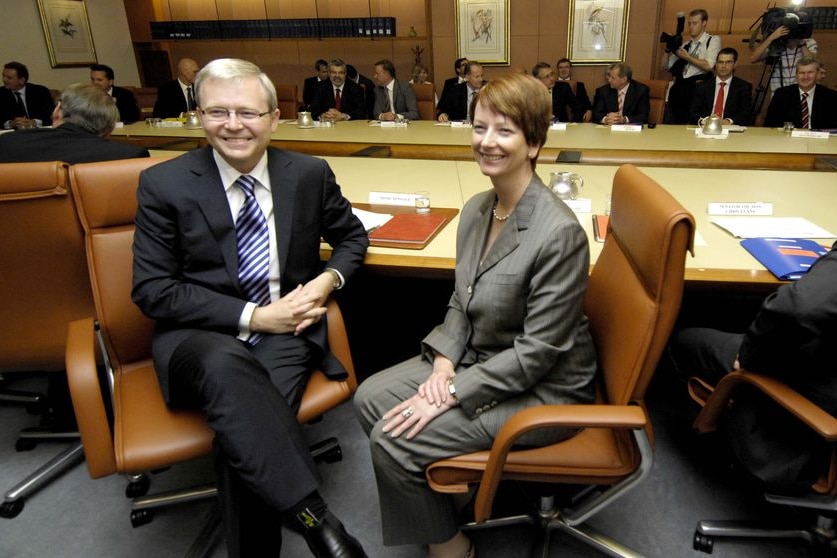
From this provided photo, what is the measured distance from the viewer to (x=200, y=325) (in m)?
1.45

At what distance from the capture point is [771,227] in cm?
177

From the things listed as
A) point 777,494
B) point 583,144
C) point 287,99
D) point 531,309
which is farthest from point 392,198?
point 287,99

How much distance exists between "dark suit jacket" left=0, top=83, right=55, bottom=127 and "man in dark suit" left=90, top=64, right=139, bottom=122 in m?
0.45

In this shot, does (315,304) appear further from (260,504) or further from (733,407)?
(733,407)

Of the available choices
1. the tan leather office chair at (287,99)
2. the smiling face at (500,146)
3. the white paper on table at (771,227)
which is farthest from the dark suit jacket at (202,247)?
the tan leather office chair at (287,99)

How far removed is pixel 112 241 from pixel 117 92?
4.59 metres

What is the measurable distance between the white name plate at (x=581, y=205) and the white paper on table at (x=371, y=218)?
25.6 inches

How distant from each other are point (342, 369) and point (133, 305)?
2.03ft

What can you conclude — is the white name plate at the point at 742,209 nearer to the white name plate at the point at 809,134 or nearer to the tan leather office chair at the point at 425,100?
the white name plate at the point at 809,134

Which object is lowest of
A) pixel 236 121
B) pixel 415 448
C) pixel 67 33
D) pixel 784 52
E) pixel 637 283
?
pixel 415 448

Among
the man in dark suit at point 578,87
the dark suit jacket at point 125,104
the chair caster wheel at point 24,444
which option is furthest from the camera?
the man in dark suit at point 578,87

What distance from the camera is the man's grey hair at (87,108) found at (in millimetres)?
2297

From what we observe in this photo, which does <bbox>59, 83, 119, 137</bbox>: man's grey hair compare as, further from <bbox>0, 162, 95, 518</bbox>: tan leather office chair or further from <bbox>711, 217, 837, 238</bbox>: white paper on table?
<bbox>711, 217, 837, 238</bbox>: white paper on table

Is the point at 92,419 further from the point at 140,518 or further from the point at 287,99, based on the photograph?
the point at 287,99
